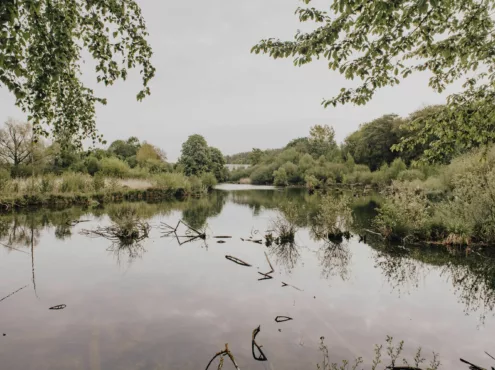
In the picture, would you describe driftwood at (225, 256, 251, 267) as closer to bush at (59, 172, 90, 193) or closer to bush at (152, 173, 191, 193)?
bush at (59, 172, 90, 193)

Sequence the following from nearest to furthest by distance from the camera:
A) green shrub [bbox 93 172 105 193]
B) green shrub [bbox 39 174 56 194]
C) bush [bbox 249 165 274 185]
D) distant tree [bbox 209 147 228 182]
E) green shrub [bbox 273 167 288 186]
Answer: green shrub [bbox 39 174 56 194]
green shrub [bbox 93 172 105 193]
green shrub [bbox 273 167 288 186]
distant tree [bbox 209 147 228 182]
bush [bbox 249 165 274 185]

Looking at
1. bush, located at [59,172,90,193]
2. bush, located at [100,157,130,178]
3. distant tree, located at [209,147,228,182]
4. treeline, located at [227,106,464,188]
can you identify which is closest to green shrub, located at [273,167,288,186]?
treeline, located at [227,106,464,188]

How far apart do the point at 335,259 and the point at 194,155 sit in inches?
1964

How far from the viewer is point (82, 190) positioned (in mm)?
25672

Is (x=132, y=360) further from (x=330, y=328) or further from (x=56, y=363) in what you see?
(x=330, y=328)

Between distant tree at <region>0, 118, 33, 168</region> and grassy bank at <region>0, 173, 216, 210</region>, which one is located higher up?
distant tree at <region>0, 118, 33, 168</region>

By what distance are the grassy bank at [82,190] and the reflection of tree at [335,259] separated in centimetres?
1939

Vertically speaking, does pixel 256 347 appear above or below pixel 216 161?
below

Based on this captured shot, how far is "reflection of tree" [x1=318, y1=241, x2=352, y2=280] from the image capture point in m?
9.23

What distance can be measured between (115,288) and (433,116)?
840 centimetres

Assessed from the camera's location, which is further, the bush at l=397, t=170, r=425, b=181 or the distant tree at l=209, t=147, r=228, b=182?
the distant tree at l=209, t=147, r=228, b=182

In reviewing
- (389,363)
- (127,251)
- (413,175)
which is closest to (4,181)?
(127,251)

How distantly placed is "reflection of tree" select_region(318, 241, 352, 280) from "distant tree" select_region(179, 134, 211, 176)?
153ft

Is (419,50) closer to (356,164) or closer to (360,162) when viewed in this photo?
(356,164)
